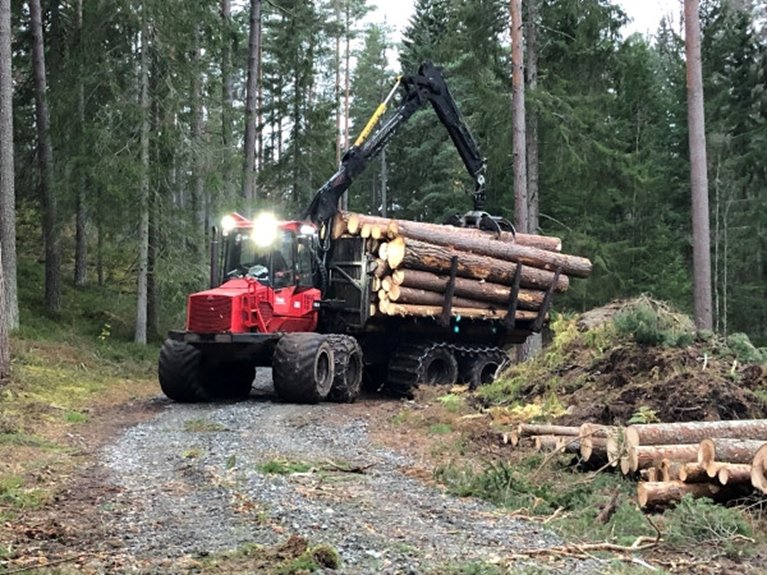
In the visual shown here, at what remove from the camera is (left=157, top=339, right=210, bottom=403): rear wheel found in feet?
41.9

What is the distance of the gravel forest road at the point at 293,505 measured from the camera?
16.3 ft

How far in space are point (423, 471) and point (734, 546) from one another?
3118mm

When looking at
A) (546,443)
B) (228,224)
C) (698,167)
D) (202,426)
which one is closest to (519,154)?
(698,167)

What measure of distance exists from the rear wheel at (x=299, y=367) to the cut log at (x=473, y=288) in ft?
8.02

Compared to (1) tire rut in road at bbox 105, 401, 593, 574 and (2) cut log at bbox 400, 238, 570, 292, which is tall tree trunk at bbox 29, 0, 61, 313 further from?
(1) tire rut in road at bbox 105, 401, 593, 574

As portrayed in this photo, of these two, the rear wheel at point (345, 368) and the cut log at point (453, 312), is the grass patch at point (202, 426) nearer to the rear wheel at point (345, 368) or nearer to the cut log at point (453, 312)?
the rear wheel at point (345, 368)

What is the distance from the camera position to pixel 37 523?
5680mm

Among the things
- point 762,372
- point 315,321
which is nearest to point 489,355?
point 315,321

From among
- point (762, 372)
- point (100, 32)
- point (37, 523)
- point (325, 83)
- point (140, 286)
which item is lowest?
point (37, 523)

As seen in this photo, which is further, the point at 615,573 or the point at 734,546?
the point at 734,546

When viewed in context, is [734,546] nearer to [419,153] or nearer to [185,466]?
[185,466]

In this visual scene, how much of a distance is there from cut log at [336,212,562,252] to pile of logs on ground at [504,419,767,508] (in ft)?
21.8

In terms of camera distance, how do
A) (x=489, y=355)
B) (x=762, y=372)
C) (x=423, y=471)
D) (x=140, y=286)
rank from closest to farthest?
(x=423, y=471)
(x=762, y=372)
(x=489, y=355)
(x=140, y=286)

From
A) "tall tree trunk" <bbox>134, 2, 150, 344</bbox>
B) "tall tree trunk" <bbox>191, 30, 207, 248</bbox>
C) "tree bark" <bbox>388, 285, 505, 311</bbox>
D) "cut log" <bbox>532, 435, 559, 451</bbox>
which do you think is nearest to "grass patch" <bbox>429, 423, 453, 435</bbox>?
"cut log" <bbox>532, 435, 559, 451</bbox>
